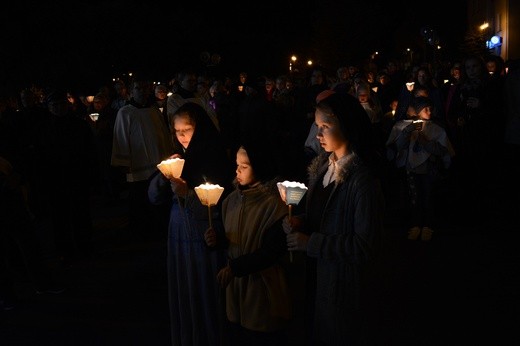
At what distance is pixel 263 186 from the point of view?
11.9 ft

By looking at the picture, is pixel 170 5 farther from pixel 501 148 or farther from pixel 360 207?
pixel 360 207

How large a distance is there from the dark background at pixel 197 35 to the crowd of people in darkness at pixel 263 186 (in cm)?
951

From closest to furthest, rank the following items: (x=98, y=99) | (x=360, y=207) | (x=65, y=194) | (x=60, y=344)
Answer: (x=360, y=207)
(x=60, y=344)
(x=65, y=194)
(x=98, y=99)

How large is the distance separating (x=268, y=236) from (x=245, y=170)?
0.44 m

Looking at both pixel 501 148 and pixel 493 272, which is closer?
pixel 493 272

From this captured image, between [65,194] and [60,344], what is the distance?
252 centimetres

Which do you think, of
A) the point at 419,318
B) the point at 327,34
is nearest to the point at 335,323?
the point at 419,318

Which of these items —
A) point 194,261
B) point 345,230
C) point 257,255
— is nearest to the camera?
point 345,230

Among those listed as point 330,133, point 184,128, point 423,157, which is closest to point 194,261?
point 184,128

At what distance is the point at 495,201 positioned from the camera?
926 cm

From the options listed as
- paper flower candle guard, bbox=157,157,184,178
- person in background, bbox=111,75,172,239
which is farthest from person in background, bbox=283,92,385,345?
person in background, bbox=111,75,172,239

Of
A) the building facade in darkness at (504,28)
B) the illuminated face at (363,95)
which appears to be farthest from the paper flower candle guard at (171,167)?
the building facade in darkness at (504,28)

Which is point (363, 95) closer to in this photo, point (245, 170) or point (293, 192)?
point (245, 170)

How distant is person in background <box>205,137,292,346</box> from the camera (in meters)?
3.51
